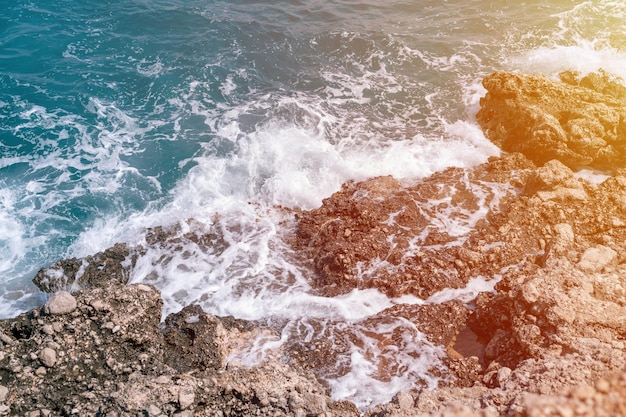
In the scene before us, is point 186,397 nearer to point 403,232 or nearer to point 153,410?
point 153,410

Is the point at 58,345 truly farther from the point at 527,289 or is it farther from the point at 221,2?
the point at 221,2

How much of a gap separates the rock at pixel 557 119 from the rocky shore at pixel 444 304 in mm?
56

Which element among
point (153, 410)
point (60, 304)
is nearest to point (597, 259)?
point (153, 410)

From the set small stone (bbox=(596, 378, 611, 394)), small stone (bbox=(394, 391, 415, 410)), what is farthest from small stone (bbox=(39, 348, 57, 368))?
small stone (bbox=(596, 378, 611, 394))

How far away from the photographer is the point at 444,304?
9.74 m

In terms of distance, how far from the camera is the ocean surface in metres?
11.4

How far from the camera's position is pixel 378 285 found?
1035 centimetres

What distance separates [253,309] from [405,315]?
3.67m

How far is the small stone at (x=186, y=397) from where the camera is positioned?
598cm

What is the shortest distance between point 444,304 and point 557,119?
870 centimetres

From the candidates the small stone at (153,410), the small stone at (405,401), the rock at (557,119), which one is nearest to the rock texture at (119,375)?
the small stone at (153,410)

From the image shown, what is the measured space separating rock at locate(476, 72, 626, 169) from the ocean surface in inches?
38.4

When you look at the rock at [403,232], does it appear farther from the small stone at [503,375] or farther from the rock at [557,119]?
the small stone at [503,375]

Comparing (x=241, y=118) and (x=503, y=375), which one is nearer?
(x=503, y=375)
